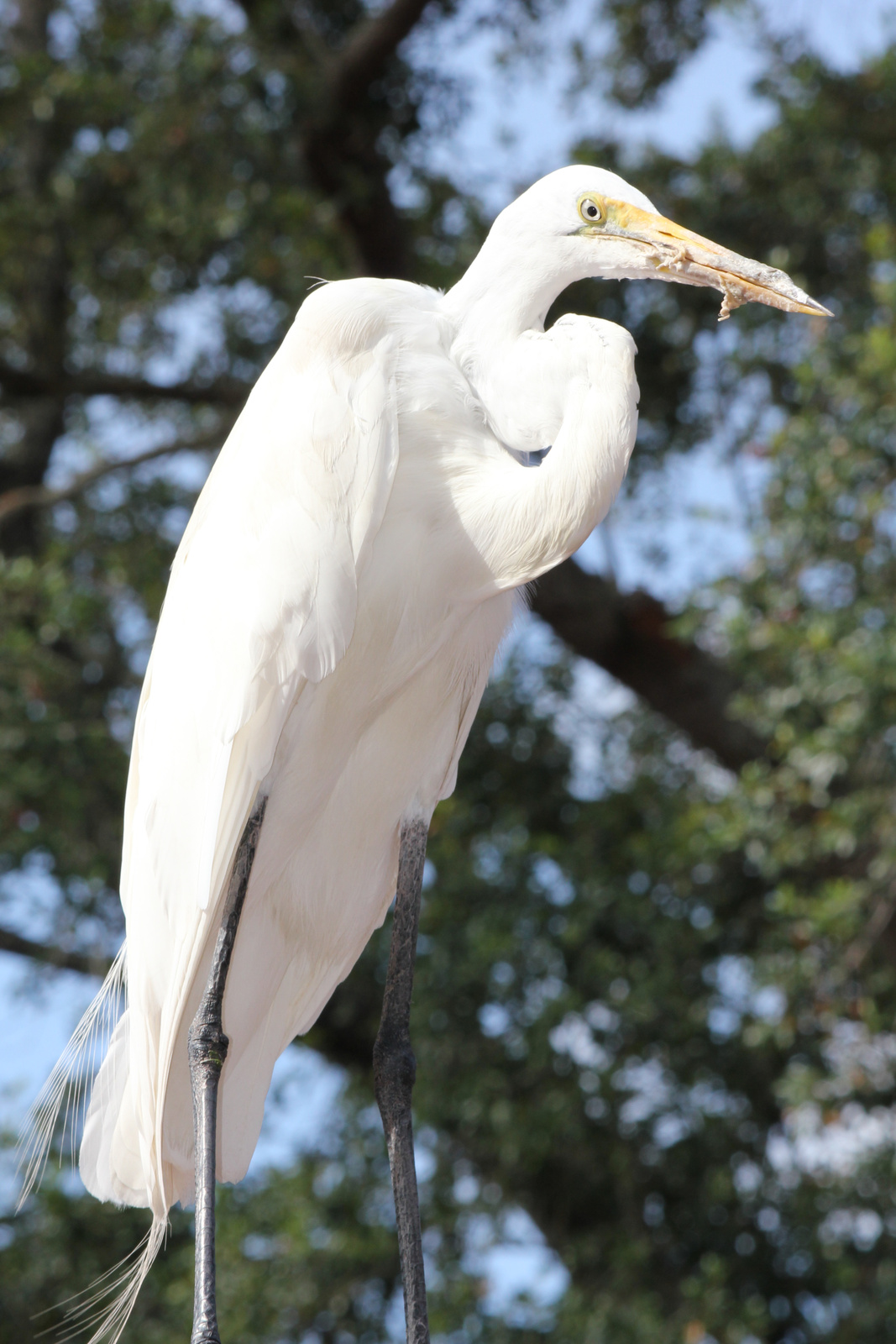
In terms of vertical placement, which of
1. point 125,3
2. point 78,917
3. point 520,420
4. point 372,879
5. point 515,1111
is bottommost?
point 515,1111

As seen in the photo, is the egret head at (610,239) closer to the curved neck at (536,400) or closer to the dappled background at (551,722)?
the curved neck at (536,400)

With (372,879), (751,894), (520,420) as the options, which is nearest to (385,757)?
(372,879)

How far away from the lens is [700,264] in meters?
1.52

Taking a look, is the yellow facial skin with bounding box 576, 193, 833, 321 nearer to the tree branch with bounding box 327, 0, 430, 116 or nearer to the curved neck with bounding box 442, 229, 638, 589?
the curved neck with bounding box 442, 229, 638, 589

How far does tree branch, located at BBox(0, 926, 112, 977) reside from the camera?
404cm

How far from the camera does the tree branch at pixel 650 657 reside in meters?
4.10

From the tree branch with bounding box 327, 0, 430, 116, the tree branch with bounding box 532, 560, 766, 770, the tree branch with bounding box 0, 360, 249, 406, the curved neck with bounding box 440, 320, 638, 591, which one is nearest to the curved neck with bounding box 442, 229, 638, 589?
the curved neck with bounding box 440, 320, 638, 591

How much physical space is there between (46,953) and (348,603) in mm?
2830

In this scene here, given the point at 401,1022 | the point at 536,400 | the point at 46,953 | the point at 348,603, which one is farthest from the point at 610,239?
the point at 46,953

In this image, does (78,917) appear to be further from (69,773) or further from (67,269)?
(67,269)

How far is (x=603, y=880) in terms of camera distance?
13.3 ft

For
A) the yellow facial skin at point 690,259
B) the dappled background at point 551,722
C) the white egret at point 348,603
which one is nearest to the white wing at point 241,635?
the white egret at point 348,603

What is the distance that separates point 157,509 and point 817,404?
2.01 meters

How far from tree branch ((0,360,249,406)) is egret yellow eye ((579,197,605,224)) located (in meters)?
2.99
